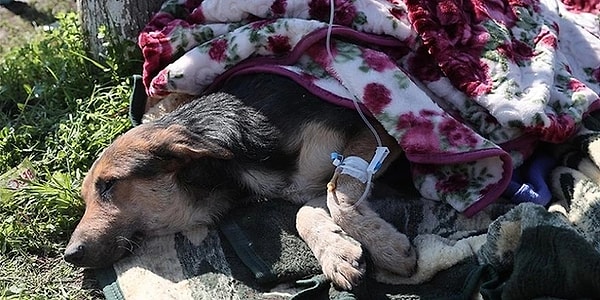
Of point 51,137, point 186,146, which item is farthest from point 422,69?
point 51,137

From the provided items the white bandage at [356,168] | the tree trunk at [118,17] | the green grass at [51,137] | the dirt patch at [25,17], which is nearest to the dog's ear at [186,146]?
the white bandage at [356,168]

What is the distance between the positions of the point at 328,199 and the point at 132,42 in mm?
1875

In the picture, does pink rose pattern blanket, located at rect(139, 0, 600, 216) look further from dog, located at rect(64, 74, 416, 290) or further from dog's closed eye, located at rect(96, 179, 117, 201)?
dog's closed eye, located at rect(96, 179, 117, 201)

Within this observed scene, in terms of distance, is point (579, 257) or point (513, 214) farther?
point (513, 214)

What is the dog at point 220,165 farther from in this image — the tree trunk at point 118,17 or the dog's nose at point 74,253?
the tree trunk at point 118,17

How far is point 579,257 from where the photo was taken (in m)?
3.02

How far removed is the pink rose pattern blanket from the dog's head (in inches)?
18.5

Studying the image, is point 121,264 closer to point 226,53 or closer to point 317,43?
point 226,53

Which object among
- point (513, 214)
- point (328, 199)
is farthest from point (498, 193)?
point (328, 199)

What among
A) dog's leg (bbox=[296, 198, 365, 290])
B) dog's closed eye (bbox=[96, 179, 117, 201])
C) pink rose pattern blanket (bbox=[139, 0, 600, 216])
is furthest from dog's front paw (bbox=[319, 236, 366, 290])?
dog's closed eye (bbox=[96, 179, 117, 201])

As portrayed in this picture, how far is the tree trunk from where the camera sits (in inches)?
195

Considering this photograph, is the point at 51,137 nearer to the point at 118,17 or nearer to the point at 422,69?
the point at 118,17

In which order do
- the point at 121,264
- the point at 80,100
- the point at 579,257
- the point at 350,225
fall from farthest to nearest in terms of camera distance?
1. the point at 80,100
2. the point at 121,264
3. the point at 350,225
4. the point at 579,257

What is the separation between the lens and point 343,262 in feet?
11.6
